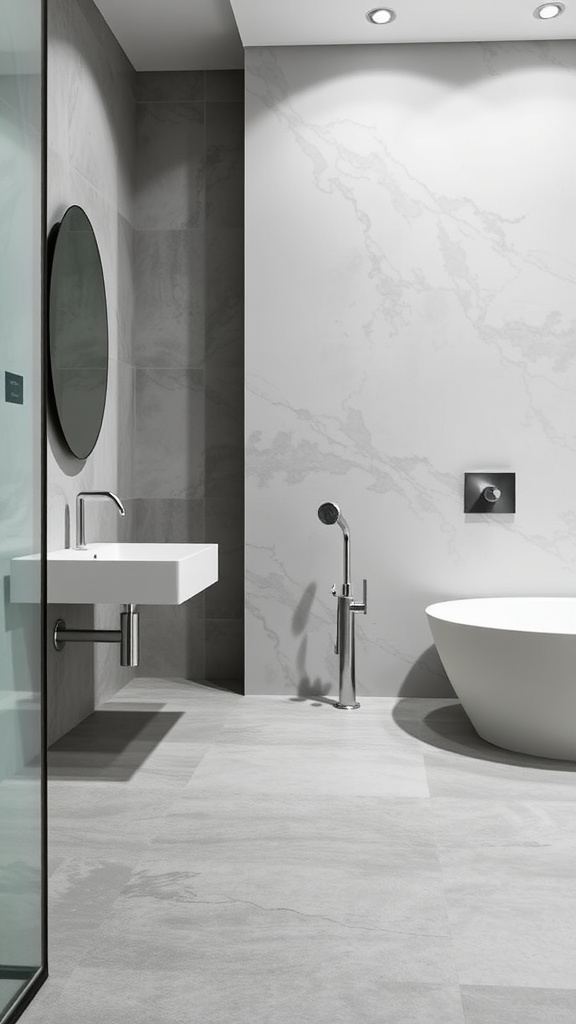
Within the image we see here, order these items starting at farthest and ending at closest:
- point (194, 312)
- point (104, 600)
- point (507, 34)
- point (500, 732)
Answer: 1. point (194, 312)
2. point (507, 34)
3. point (500, 732)
4. point (104, 600)

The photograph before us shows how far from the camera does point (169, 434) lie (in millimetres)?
4250

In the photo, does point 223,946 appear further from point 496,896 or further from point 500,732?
point 500,732

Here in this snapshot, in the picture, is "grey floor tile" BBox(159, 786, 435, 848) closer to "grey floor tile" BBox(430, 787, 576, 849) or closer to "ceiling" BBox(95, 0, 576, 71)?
"grey floor tile" BBox(430, 787, 576, 849)

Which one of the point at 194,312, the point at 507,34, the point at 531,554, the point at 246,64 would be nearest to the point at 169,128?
the point at 246,64

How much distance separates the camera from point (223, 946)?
1817 millimetres

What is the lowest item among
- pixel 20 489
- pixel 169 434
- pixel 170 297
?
pixel 20 489

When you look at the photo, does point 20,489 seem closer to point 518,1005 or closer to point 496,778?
point 518,1005

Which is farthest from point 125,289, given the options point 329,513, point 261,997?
point 261,997

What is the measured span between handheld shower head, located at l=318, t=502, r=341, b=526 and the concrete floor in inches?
29.9

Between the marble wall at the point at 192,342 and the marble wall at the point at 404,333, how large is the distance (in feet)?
1.23

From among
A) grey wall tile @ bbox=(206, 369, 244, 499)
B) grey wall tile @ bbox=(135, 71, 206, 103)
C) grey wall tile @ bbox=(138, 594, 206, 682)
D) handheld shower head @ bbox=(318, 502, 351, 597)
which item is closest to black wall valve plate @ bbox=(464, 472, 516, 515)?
handheld shower head @ bbox=(318, 502, 351, 597)

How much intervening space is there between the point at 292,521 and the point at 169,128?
1.86m

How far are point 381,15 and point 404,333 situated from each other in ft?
3.82

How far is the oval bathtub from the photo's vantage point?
A: 2859 millimetres
